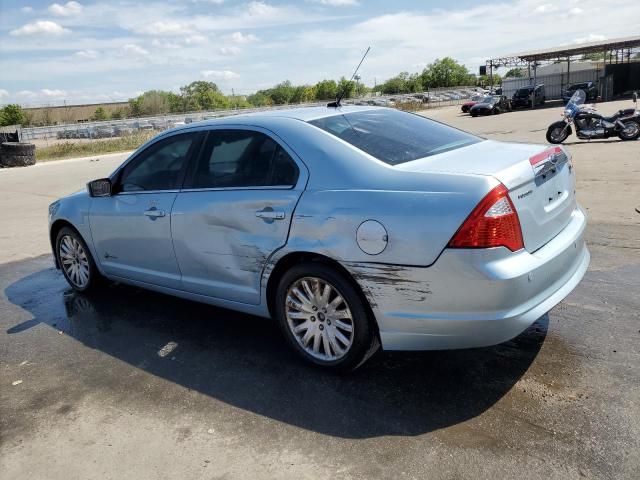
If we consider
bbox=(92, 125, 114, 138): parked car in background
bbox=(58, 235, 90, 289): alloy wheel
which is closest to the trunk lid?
bbox=(58, 235, 90, 289): alloy wheel

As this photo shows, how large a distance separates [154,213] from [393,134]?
1986mm

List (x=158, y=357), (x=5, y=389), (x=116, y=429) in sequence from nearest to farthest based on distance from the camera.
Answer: (x=116, y=429) → (x=5, y=389) → (x=158, y=357)

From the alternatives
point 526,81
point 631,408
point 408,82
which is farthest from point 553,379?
point 408,82

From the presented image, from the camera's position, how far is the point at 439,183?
310 cm

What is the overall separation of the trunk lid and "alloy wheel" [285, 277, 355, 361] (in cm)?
90

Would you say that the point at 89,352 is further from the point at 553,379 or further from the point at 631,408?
the point at 631,408

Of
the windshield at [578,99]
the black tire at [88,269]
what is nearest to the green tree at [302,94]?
the windshield at [578,99]

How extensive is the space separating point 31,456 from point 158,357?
1199mm

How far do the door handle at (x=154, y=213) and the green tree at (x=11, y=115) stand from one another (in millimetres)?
79968

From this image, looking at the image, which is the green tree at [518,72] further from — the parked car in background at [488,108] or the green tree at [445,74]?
the parked car in background at [488,108]

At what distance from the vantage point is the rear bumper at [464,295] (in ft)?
9.70

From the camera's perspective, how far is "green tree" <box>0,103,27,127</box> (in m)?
74.2

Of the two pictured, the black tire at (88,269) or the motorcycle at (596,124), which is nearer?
the black tire at (88,269)

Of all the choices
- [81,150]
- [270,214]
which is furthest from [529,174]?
[81,150]
